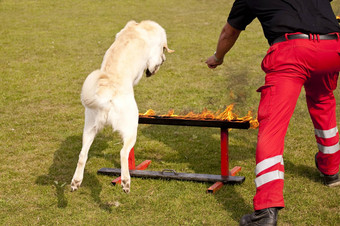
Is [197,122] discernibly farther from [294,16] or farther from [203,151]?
[294,16]

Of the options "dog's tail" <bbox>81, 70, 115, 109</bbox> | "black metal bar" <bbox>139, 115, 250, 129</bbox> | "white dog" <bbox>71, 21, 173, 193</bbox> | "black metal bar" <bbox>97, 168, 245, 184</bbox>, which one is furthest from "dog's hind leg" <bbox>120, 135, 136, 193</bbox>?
"black metal bar" <bbox>97, 168, 245, 184</bbox>

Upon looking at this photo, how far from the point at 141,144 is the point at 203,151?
1.00 metres

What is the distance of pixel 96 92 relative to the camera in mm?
4582

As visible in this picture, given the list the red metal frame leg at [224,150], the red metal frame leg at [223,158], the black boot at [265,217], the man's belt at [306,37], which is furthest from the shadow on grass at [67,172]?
the man's belt at [306,37]

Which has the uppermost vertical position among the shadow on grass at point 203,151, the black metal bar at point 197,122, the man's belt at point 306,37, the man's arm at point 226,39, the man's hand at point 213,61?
the man's belt at point 306,37

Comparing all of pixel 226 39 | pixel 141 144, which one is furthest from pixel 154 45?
pixel 141 144

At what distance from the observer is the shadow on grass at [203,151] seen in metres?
5.17

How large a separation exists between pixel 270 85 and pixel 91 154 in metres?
3.48

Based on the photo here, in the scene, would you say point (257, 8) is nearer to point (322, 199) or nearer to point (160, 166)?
point (322, 199)

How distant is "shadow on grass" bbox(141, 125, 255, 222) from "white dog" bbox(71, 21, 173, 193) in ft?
4.23

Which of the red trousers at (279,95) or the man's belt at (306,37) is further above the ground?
the man's belt at (306,37)

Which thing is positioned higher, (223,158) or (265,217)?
(265,217)

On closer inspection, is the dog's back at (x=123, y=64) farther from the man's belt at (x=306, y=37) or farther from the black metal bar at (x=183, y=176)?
the man's belt at (x=306, y=37)

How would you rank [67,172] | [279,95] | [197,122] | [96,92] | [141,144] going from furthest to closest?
[141,144] < [67,172] < [197,122] < [96,92] < [279,95]
